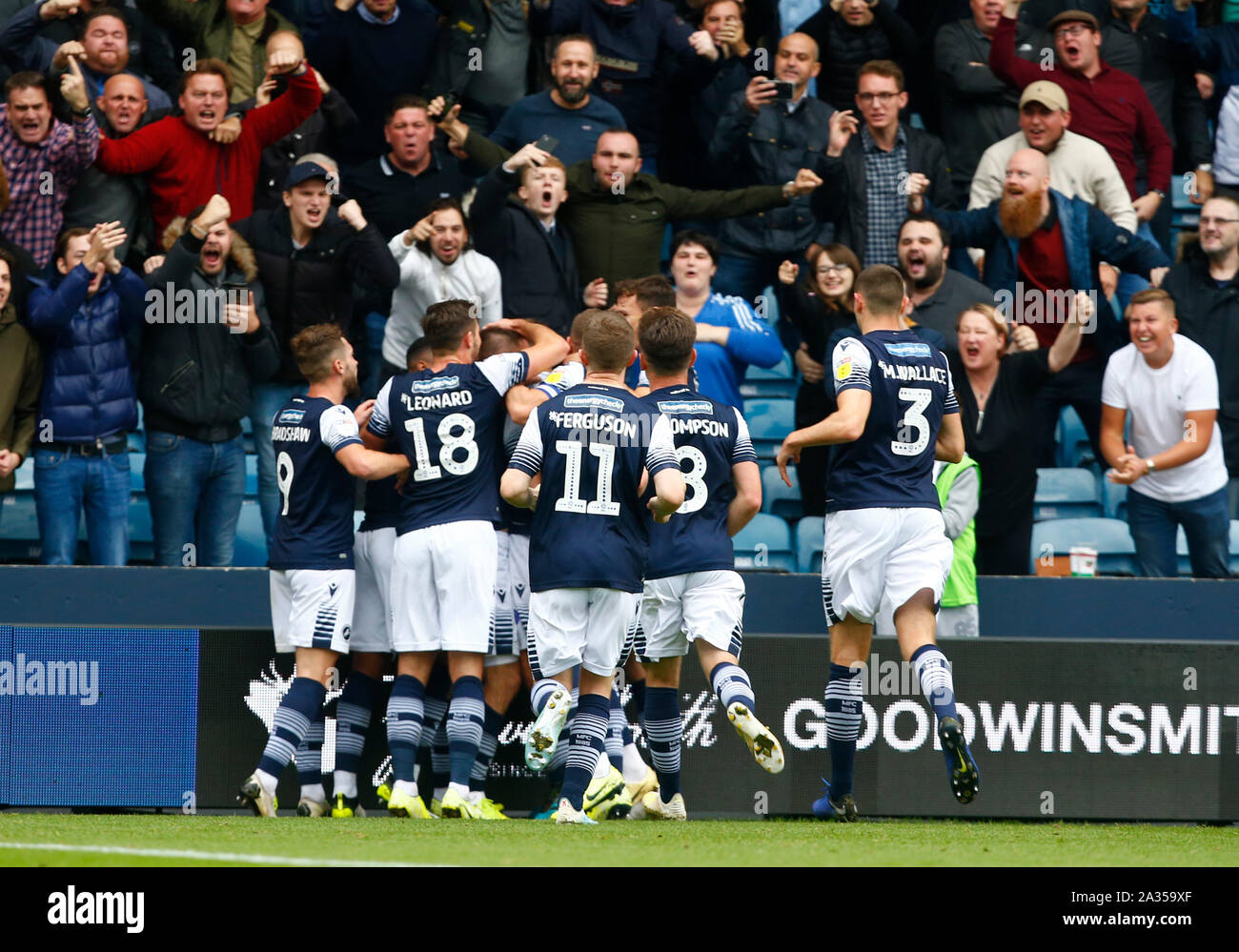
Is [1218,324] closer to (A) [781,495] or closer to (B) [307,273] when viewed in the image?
(A) [781,495]

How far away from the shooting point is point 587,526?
22.8ft

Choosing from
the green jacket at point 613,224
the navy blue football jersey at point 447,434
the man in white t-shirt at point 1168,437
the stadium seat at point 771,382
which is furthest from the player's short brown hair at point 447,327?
the man in white t-shirt at point 1168,437

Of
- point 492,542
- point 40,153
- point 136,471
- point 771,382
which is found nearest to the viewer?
point 492,542

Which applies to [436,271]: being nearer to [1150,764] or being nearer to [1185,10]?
[1150,764]

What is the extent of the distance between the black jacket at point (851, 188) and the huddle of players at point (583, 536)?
10.8 ft

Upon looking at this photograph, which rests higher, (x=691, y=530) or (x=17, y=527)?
(x=17, y=527)

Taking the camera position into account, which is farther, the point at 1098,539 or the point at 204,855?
the point at 1098,539

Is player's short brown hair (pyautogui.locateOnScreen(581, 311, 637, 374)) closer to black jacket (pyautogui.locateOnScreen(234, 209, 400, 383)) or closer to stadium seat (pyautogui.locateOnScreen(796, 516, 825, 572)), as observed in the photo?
black jacket (pyautogui.locateOnScreen(234, 209, 400, 383))

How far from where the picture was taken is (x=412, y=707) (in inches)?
311

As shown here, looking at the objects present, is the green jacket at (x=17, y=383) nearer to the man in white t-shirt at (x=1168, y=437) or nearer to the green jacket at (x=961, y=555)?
the green jacket at (x=961, y=555)

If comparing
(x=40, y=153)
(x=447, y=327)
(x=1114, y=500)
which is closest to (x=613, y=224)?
(x=447, y=327)

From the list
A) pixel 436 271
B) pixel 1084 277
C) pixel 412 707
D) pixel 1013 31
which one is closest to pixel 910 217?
pixel 1084 277

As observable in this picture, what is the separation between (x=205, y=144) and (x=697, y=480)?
453 centimetres

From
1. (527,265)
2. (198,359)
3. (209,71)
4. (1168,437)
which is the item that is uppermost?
(209,71)
